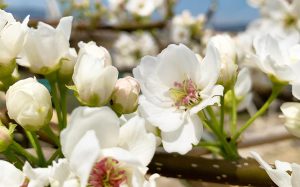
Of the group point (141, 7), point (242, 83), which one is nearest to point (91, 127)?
point (242, 83)

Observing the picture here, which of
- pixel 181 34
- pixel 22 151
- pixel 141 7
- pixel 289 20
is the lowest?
pixel 181 34

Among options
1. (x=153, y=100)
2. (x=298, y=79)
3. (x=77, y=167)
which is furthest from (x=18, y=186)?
(x=298, y=79)

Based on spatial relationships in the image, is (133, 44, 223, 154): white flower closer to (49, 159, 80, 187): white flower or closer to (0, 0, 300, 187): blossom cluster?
(0, 0, 300, 187): blossom cluster

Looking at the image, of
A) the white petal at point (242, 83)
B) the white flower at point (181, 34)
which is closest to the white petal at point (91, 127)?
the white petal at point (242, 83)

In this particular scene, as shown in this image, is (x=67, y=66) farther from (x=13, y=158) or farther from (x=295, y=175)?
(x=295, y=175)

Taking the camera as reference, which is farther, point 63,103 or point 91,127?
point 63,103

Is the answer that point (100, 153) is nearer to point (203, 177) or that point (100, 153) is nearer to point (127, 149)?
point (127, 149)
